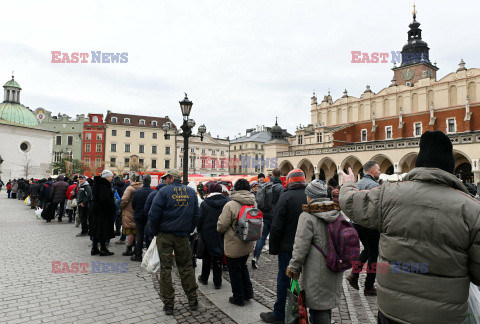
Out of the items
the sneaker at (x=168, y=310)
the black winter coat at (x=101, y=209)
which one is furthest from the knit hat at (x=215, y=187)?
the black winter coat at (x=101, y=209)

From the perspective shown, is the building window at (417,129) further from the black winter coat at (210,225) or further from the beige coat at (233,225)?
the beige coat at (233,225)

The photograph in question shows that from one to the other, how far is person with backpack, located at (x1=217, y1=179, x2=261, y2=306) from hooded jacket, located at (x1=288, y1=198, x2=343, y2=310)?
59.9 inches

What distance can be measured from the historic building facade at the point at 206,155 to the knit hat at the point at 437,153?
60979 millimetres

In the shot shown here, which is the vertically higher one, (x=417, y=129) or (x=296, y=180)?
(x=417, y=129)

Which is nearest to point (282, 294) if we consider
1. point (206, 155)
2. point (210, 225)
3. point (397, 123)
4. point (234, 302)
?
point (234, 302)

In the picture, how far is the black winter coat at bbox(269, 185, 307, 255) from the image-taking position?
13.3 ft

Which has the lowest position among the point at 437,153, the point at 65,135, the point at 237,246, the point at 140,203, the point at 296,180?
the point at 237,246

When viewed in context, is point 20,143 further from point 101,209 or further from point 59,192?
point 101,209

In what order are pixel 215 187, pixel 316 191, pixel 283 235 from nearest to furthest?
pixel 316 191 → pixel 283 235 → pixel 215 187

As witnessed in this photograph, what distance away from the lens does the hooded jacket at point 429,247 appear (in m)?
1.99

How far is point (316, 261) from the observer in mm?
3285

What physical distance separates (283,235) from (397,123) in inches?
1752

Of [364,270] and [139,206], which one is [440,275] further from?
[139,206]

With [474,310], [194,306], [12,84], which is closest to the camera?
[474,310]
